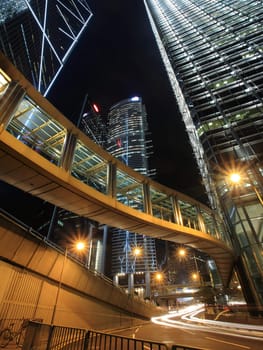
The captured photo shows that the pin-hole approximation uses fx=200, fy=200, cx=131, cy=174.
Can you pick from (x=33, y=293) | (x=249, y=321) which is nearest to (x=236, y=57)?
(x=249, y=321)

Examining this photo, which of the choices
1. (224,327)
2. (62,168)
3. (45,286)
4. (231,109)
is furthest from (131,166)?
(62,168)

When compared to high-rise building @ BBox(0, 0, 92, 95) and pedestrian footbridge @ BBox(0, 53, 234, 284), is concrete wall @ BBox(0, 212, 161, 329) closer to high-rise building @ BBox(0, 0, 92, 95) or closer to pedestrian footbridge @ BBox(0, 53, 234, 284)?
pedestrian footbridge @ BBox(0, 53, 234, 284)

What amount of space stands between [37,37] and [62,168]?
27.2 metres

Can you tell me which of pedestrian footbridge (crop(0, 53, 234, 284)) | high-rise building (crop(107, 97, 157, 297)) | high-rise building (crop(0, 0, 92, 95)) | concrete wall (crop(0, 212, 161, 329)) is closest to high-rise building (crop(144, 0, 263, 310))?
pedestrian footbridge (crop(0, 53, 234, 284))

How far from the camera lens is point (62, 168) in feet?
27.5

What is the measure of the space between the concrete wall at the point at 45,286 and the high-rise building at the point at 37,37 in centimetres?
1320

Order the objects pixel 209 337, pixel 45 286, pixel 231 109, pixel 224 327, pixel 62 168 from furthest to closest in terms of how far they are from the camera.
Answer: pixel 231 109
pixel 224 327
pixel 45 286
pixel 209 337
pixel 62 168

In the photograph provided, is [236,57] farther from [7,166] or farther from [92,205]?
[7,166]

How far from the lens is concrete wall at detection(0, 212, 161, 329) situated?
930 centimetres

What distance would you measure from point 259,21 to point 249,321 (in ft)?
137

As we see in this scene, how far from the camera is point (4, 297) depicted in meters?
9.13

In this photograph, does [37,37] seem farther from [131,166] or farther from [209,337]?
[131,166]

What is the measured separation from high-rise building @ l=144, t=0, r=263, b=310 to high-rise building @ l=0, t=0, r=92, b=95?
69.3ft

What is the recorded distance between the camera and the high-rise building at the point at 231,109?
20.3 meters
